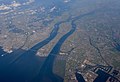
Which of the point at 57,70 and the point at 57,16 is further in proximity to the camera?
the point at 57,16

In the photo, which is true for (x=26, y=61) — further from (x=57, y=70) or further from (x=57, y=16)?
(x=57, y=16)

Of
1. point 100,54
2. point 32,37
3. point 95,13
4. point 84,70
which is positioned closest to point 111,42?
point 100,54

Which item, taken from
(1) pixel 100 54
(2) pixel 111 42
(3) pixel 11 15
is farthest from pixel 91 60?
(3) pixel 11 15

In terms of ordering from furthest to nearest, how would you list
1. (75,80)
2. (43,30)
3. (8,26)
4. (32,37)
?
(8,26), (43,30), (32,37), (75,80)

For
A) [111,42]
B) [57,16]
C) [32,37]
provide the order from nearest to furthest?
[111,42] → [32,37] → [57,16]

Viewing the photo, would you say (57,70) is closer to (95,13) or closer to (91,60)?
(91,60)

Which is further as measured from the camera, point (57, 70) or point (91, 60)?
point (91, 60)

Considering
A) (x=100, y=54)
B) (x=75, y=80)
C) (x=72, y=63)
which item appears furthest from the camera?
(x=100, y=54)

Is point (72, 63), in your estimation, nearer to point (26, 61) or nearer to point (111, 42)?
point (26, 61)

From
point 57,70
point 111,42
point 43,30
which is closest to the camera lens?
point 57,70
